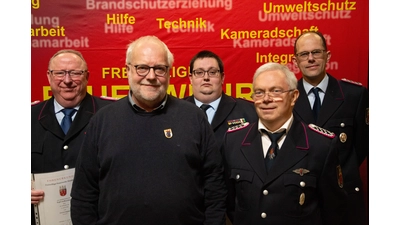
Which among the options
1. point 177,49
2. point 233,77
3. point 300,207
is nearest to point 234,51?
point 233,77

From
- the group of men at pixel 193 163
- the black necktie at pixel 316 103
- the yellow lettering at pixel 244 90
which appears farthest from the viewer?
the yellow lettering at pixel 244 90

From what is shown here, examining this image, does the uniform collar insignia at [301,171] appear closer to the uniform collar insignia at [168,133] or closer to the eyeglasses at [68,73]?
the uniform collar insignia at [168,133]

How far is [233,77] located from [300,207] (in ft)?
4.78

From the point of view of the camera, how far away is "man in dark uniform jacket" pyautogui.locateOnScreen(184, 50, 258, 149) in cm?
305

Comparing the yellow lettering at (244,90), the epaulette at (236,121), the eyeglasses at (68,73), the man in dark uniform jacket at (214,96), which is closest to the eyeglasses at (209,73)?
the man in dark uniform jacket at (214,96)

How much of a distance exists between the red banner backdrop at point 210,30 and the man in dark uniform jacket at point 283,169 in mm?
1119

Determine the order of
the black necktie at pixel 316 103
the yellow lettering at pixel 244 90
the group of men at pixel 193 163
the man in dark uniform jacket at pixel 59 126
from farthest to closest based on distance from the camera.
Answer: the yellow lettering at pixel 244 90
the black necktie at pixel 316 103
the man in dark uniform jacket at pixel 59 126
the group of men at pixel 193 163

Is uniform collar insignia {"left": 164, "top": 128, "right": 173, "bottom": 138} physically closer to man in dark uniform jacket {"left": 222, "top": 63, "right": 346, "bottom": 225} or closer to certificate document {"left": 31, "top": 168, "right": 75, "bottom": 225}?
man in dark uniform jacket {"left": 222, "top": 63, "right": 346, "bottom": 225}

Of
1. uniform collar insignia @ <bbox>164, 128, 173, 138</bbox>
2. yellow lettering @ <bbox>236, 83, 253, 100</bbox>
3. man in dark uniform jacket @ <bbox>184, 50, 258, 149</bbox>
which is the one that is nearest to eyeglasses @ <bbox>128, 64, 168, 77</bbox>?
uniform collar insignia @ <bbox>164, 128, 173, 138</bbox>

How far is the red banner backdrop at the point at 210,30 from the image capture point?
3350 millimetres

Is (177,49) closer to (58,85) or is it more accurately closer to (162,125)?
(58,85)

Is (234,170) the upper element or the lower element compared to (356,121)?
lower

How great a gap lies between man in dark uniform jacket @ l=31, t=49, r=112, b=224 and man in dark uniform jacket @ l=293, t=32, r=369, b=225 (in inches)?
58.2

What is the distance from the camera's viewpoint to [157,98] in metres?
2.29
